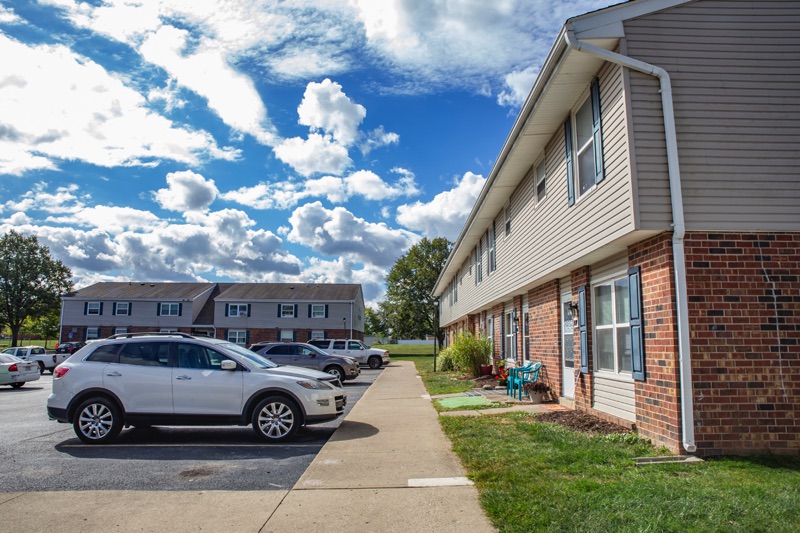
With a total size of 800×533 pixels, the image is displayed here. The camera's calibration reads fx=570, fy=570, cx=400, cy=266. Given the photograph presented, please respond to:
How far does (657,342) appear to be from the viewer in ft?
23.1

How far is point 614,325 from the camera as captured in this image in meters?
8.77

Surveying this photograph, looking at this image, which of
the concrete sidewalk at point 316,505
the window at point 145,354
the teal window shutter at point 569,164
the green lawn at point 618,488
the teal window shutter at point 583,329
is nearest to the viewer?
the green lawn at point 618,488

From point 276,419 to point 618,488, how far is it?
516cm

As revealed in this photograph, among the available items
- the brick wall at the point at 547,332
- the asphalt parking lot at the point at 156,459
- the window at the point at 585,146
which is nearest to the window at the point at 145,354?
the asphalt parking lot at the point at 156,459

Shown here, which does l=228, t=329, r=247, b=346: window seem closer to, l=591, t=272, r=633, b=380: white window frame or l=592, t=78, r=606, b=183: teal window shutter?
l=591, t=272, r=633, b=380: white window frame

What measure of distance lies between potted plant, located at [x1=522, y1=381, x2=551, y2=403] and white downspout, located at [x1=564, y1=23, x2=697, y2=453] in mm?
5416

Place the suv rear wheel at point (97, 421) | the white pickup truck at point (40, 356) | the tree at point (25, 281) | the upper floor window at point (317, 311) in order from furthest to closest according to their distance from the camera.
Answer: the tree at point (25, 281) → the upper floor window at point (317, 311) → the white pickup truck at point (40, 356) → the suv rear wheel at point (97, 421)

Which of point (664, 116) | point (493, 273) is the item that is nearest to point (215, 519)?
point (664, 116)

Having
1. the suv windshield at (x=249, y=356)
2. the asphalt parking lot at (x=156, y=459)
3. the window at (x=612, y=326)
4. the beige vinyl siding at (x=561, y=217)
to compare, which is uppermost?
the beige vinyl siding at (x=561, y=217)

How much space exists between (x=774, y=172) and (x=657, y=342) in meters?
2.55

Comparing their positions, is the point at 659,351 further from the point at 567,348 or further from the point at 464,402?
the point at 464,402

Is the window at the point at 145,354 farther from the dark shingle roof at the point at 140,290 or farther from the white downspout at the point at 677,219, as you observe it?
the dark shingle roof at the point at 140,290

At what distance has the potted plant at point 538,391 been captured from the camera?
464 inches

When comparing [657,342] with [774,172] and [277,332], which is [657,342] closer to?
[774,172]
